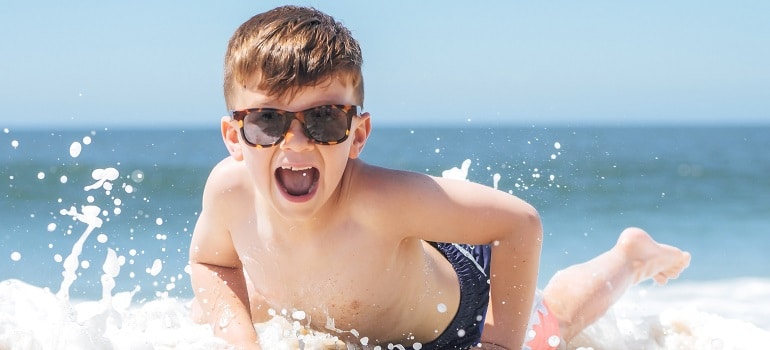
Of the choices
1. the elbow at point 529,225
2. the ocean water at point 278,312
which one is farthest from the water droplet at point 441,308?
the elbow at point 529,225

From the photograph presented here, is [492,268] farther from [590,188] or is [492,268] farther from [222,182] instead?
[590,188]

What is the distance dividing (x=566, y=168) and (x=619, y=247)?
17.9m

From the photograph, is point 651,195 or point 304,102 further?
point 651,195

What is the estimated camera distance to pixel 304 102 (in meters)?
2.86

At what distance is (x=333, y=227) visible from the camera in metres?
3.18

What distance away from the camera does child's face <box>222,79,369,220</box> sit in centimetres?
286

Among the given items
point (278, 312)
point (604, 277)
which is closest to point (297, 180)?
point (278, 312)

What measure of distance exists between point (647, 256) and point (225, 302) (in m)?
2.19

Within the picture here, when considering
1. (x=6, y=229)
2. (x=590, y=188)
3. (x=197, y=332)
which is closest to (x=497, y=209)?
(x=197, y=332)

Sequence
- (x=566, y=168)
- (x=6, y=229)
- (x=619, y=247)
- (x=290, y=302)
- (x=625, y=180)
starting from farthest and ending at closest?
(x=566, y=168), (x=625, y=180), (x=6, y=229), (x=619, y=247), (x=290, y=302)

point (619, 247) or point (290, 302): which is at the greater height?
point (619, 247)

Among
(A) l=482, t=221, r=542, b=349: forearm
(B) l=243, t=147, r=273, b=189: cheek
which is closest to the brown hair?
(B) l=243, t=147, r=273, b=189: cheek

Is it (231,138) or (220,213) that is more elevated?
(231,138)

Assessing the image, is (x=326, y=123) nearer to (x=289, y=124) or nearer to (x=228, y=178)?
(x=289, y=124)
